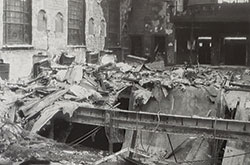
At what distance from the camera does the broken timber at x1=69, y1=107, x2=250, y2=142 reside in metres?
6.47

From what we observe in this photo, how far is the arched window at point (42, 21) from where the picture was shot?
16.4m

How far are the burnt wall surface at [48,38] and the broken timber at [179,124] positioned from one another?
825 centimetres

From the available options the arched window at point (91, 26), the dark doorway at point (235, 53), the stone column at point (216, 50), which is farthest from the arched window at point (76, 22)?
the dark doorway at point (235, 53)

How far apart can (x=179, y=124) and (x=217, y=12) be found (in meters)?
18.8

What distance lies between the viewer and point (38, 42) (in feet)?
53.2

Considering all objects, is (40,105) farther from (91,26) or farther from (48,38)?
(91,26)

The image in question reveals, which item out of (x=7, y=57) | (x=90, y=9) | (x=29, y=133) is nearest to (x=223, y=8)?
(x=90, y=9)

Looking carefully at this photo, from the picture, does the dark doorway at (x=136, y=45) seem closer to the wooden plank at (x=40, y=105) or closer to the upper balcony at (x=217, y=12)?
the upper balcony at (x=217, y=12)

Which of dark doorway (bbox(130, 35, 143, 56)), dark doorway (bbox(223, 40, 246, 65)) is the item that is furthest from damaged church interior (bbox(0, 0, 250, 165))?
dark doorway (bbox(223, 40, 246, 65))

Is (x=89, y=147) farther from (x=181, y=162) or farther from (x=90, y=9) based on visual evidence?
(x=90, y=9)

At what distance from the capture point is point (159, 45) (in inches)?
997

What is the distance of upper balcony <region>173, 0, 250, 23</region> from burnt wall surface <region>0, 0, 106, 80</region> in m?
6.63

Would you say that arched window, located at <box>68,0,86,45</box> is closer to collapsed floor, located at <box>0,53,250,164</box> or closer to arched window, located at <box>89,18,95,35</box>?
arched window, located at <box>89,18,95,35</box>

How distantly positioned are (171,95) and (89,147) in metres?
2.39
